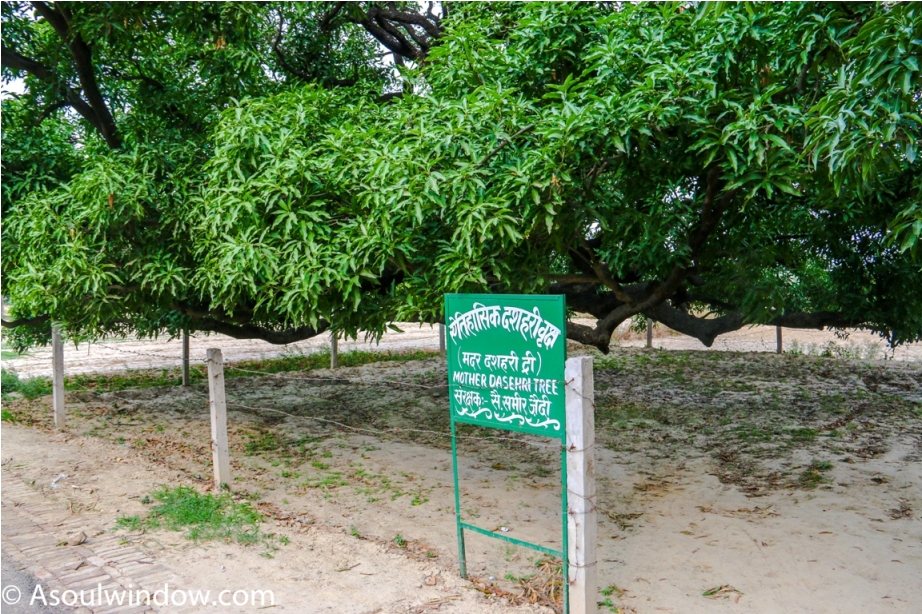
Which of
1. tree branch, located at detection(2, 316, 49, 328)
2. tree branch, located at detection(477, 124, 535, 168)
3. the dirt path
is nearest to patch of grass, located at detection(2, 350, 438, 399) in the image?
tree branch, located at detection(2, 316, 49, 328)

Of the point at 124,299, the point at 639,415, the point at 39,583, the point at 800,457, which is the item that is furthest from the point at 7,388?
the point at 800,457

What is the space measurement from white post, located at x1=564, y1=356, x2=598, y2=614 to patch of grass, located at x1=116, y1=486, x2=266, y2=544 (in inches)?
94.6

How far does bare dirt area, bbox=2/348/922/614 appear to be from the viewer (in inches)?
179

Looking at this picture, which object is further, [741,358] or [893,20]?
[741,358]

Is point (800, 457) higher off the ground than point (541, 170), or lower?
lower

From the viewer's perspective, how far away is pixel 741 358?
15.0m

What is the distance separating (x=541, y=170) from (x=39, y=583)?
3.99 m

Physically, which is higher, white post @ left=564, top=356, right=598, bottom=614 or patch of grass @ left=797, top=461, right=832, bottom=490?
white post @ left=564, top=356, right=598, bottom=614

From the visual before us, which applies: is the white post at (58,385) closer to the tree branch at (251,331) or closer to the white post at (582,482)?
the tree branch at (251,331)

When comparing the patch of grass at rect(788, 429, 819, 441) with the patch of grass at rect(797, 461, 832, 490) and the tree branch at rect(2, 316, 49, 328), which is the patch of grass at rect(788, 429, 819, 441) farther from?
the tree branch at rect(2, 316, 49, 328)

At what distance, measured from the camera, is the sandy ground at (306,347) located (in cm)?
1564

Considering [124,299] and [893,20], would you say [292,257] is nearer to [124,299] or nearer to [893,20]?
[124,299]

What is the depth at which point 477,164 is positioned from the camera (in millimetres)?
5043

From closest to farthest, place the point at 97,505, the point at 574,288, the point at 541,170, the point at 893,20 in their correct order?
the point at 893,20
the point at 541,170
the point at 97,505
the point at 574,288
